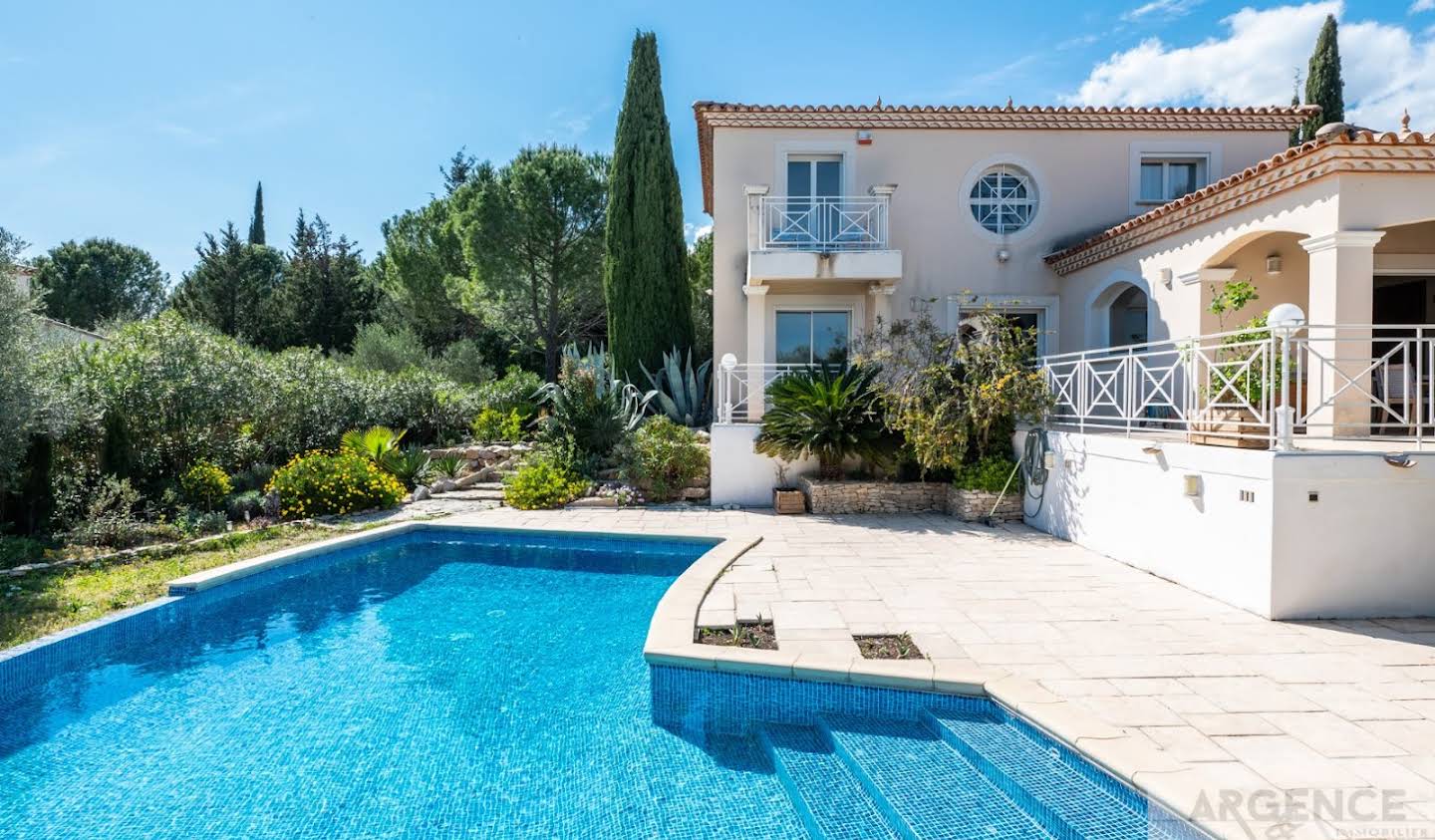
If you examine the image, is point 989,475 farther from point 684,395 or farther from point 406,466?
point 406,466

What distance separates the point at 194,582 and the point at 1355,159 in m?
13.3

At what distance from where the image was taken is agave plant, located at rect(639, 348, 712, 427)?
1462cm

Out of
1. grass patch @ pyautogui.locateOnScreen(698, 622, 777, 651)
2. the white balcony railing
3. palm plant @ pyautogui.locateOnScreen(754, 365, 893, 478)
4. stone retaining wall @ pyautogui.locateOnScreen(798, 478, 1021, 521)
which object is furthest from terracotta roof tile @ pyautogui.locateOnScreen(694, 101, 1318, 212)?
grass patch @ pyautogui.locateOnScreen(698, 622, 777, 651)

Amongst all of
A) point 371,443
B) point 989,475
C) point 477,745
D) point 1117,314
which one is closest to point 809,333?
point 989,475

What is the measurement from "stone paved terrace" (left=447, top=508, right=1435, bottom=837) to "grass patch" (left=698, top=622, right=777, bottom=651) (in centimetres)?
12

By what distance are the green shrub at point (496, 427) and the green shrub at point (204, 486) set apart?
20.3ft

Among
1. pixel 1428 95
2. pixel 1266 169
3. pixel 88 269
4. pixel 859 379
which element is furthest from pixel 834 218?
pixel 88 269

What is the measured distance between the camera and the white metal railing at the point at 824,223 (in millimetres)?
13461

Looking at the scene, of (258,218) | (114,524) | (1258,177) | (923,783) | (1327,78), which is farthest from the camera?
(258,218)

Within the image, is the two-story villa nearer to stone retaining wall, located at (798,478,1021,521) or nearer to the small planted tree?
the small planted tree

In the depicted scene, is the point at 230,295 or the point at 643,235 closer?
the point at 643,235

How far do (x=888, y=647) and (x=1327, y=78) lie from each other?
25.8m

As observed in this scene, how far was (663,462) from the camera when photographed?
1200 centimetres

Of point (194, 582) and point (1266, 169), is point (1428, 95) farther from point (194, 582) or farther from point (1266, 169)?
point (194, 582)
